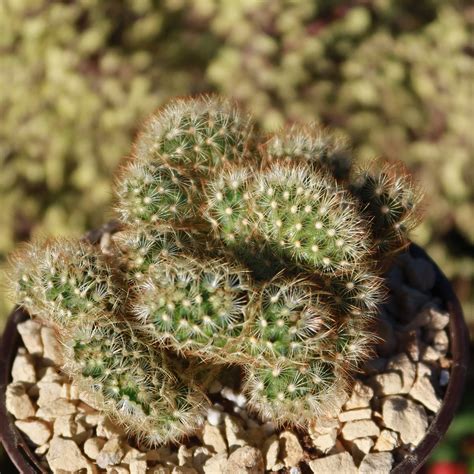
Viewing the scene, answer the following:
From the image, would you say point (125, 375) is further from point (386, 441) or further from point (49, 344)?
point (386, 441)

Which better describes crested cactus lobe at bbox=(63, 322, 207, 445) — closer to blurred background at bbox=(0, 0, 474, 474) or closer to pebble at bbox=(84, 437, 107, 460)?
pebble at bbox=(84, 437, 107, 460)

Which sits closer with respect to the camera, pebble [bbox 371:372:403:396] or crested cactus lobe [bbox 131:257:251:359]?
crested cactus lobe [bbox 131:257:251:359]

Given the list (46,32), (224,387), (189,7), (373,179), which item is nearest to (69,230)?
(46,32)

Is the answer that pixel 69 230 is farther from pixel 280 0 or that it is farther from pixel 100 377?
pixel 100 377

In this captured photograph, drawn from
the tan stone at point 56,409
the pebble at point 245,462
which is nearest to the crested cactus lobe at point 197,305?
the pebble at point 245,462

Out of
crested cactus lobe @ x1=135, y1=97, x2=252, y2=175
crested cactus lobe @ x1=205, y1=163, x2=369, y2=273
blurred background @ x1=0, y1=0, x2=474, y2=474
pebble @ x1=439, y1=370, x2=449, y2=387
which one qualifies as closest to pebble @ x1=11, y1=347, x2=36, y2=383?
crested cactus lobe @ x1=135, y1=97, x2=252, y2=175
